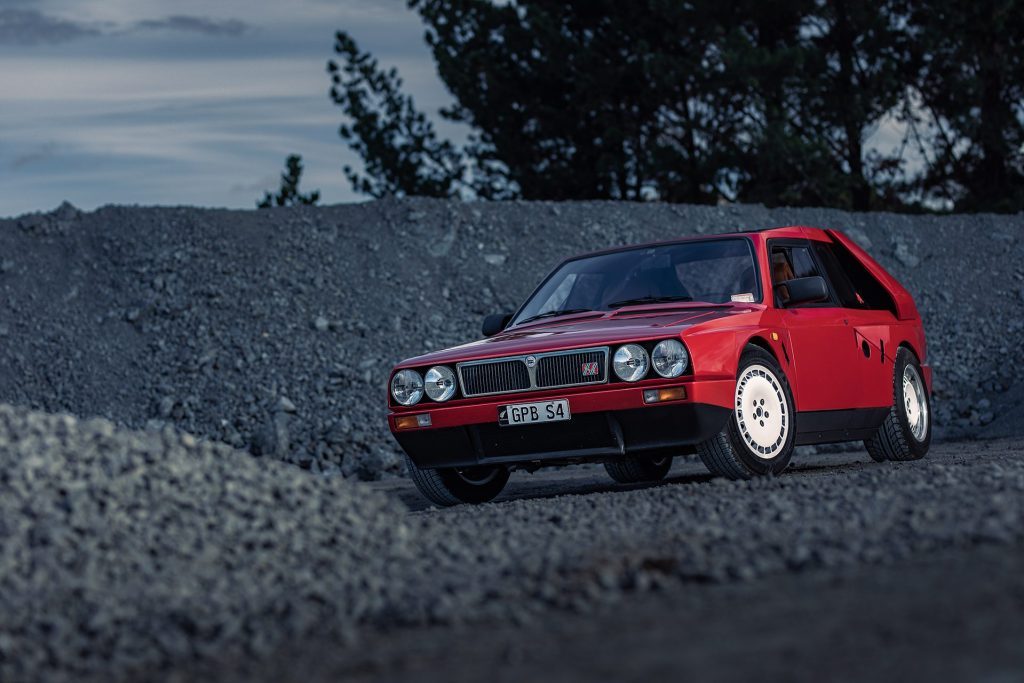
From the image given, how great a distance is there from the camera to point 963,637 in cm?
373

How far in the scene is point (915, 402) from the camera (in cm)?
1092

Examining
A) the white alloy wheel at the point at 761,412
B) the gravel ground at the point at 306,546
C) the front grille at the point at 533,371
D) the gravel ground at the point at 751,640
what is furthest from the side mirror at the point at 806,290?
the gravel ground at the point at 751,640

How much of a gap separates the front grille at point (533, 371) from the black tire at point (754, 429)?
84cm

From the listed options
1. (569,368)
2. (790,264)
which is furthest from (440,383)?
(790,264)

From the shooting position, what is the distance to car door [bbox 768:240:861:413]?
30.0 feet

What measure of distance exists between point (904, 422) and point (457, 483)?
3591 millimetres

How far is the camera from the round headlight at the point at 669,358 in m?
7.99

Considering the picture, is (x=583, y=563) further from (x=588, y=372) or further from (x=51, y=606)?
(x=588, y=372)

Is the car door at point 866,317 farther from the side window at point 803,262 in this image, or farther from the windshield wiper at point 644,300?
the windshield wiper at point 644,300

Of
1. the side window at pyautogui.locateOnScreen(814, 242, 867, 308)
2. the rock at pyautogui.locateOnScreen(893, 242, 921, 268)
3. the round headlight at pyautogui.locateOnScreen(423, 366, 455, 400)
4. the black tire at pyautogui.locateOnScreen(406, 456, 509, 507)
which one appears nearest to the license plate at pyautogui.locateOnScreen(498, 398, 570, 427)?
the round headlight at pyautogui.locateOnScreen(423, 366, 455, 400)

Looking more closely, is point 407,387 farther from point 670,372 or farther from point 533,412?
point 670,372

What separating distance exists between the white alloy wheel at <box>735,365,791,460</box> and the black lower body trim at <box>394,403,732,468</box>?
24 cm

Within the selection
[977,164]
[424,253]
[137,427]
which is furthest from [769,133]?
[137,427]

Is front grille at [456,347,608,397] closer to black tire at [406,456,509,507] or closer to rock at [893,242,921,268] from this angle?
black tire at [406,456,509,507]
